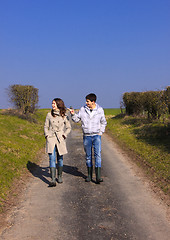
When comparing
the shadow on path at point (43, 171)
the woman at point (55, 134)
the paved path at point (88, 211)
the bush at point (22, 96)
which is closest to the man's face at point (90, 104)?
the woman at point (55, 134)

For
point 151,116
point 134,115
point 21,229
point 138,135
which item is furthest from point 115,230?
point 134,115

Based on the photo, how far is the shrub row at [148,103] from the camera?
17062mm

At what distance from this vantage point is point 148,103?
2177 centimetres

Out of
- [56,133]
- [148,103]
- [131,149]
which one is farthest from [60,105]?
[148,103]

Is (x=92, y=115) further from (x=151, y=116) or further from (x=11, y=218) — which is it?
(x=151, y=116)

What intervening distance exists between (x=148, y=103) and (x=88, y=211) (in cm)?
1716

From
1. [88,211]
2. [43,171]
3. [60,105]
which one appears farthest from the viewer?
[43,171]

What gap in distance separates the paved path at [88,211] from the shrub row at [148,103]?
9.43 m

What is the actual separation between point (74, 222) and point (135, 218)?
1.26m

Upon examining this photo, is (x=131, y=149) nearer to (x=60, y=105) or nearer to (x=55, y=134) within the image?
(x=55, y=134)

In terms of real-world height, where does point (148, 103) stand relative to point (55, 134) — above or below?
above

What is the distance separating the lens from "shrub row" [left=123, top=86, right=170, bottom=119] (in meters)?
17.1

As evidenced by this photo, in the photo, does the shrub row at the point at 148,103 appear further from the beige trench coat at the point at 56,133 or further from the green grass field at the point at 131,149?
the beige trench coat at the point at 56,133

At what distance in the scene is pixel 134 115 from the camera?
2625 cm
